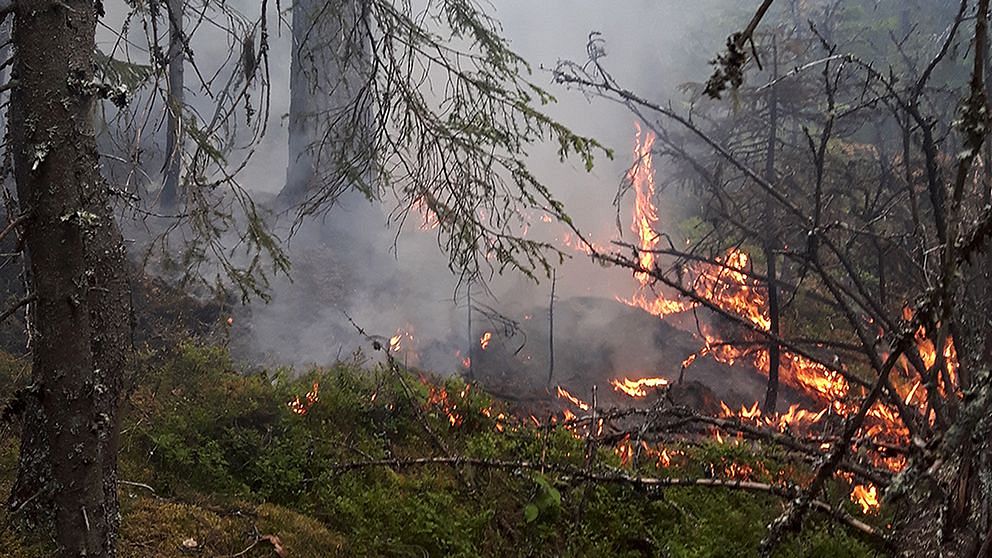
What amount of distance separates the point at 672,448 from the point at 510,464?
8.91ft

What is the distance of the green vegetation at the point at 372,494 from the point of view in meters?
3.65

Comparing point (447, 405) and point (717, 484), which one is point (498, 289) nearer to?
point (447, 405)

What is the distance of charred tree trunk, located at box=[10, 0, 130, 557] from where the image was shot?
83.4 inches

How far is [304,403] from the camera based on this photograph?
540cm

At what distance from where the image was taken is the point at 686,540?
3947 mm

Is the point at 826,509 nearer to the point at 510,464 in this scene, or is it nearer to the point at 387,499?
the point at 510,464

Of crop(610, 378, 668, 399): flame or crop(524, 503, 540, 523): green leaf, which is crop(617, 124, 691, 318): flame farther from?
crop(524, 503, 540, 523): green leaf

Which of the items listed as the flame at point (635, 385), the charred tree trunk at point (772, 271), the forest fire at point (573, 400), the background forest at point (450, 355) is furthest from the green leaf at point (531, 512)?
the flame at point (635, 385)

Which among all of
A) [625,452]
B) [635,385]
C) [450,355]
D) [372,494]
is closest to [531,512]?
[372,494]

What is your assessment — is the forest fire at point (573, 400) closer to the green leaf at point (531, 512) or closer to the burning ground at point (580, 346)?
the burning ground at point (580, 346)

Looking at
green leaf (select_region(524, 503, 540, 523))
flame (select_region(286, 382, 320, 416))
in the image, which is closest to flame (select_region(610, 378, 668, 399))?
flame (select_region(286, 382, 320, 416))

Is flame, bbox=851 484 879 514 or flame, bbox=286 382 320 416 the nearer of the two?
flame, bbox=851 484 879 514

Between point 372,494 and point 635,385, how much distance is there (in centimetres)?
612

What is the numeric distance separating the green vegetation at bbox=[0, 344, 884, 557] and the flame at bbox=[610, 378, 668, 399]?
397 cm
